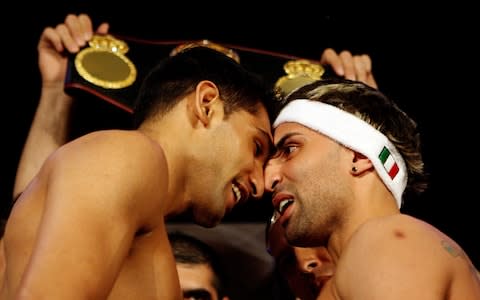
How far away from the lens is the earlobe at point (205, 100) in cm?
163

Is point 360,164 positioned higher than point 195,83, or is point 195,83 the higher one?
point 195,83

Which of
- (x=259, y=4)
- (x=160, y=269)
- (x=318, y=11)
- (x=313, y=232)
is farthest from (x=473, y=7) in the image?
(x=160, y=269)

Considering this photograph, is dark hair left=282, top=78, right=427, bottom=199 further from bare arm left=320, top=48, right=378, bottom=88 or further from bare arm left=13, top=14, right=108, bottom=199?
bare arm left=13, top=14, right=108, bottom=199

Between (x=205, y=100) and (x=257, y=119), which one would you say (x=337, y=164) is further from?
(x=205, y=100)

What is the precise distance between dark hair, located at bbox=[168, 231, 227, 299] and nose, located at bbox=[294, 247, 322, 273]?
386 millimetres

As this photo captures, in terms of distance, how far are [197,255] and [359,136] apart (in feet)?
2.63

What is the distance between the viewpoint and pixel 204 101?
5.41ft

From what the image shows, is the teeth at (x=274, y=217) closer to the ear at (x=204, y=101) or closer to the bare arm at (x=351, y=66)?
the ear at (x=204, y=101)

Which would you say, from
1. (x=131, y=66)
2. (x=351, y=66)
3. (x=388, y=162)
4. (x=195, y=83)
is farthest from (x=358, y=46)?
(x=195, y=83)

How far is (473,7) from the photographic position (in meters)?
2.52

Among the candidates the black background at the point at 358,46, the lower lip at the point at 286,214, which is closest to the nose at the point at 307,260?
the lower lip at the point at 286,214

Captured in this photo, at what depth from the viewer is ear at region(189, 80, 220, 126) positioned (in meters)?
1.63

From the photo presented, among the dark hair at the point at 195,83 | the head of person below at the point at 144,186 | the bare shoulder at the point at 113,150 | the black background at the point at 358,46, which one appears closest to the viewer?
the head of person below at the point at 144,186

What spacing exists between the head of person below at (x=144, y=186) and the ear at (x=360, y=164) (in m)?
0.19
